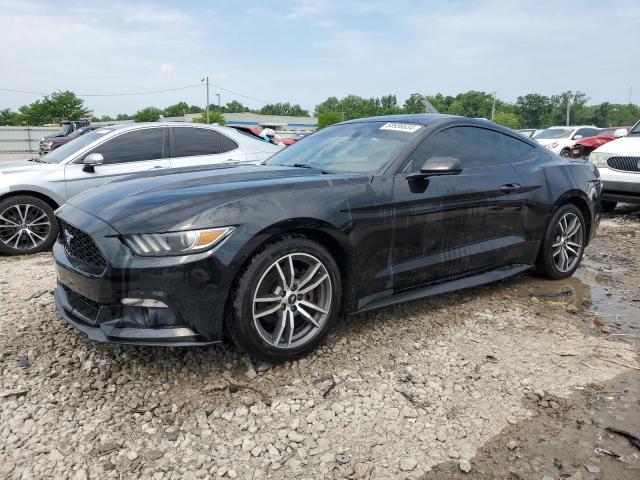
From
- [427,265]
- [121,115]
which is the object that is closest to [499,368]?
[427,265]

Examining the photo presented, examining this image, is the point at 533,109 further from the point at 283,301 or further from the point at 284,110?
the point at 283,301

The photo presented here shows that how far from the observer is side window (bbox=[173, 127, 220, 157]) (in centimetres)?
668

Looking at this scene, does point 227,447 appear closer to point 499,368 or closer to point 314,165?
point 499,368

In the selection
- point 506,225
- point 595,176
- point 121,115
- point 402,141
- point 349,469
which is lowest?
point 349,469

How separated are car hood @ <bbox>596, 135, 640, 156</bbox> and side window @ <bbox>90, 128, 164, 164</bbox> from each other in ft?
23.3

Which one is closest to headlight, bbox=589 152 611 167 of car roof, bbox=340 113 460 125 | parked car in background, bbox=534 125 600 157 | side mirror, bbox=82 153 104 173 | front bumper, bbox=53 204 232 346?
car roof, bbox=340 113 460 125

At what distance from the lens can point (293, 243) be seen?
2.89 m

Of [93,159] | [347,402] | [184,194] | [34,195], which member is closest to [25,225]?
[34,195]

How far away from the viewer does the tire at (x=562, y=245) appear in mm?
4504

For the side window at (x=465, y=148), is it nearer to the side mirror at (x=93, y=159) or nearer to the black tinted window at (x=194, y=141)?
the black tinted window at (x=194, y=141)

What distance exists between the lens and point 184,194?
2820 mm

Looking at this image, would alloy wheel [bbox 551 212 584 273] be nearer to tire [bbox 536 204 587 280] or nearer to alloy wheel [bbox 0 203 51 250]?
tire [bbox 536 204 587 280]

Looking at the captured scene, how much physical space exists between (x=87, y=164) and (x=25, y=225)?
997 millimetres

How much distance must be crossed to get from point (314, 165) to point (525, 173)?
185 centimetres
